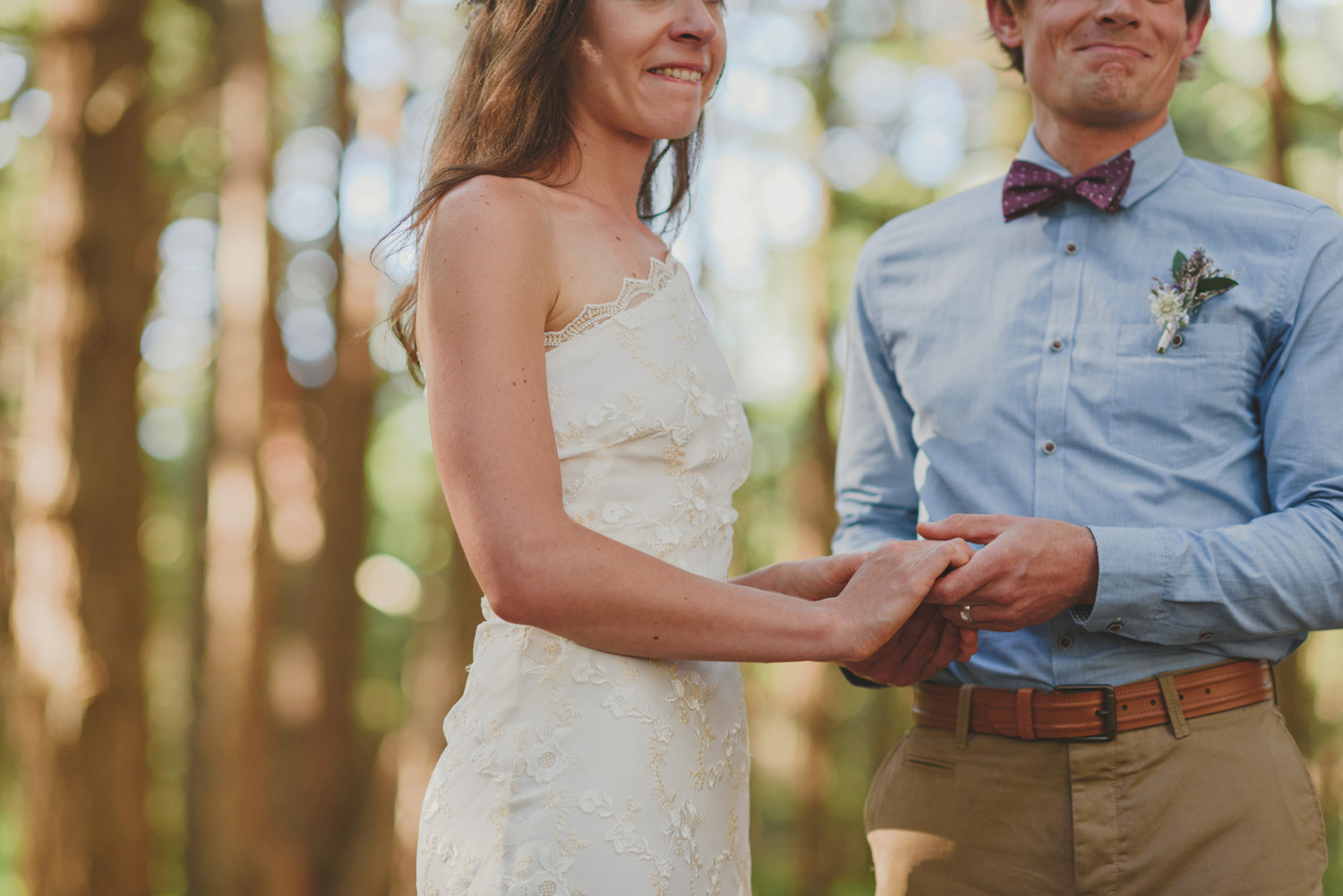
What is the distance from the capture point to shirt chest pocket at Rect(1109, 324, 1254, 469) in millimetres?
2494

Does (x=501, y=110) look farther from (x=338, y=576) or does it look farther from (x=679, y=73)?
(x=338, y=576)

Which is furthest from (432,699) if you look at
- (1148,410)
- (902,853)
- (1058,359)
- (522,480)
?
(522,480)

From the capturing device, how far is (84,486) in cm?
663

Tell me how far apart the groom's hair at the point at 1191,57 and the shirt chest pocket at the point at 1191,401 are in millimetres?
876

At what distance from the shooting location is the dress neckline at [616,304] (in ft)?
6.77

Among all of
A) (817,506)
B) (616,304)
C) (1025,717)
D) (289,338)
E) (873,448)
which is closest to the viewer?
(616,304)

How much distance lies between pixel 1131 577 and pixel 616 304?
1.20 meters

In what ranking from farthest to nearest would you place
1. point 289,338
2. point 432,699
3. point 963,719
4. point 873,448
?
point 289,338 < point 432,699 < point 873,448 < point 963,719

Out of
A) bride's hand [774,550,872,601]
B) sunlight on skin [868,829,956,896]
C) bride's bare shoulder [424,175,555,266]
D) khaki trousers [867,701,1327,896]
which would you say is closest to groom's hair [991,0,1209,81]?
bride's hand [774,550,872,601]

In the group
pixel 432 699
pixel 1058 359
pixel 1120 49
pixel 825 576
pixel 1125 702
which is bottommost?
pixel 432 699

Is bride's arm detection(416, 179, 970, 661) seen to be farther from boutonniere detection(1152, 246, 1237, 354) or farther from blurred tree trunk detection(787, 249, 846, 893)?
blurred tree trunk detection(787, 249, 846, 893)

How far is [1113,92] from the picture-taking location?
8.71ft

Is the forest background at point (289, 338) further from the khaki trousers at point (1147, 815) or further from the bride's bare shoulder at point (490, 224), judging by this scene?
the khaki trousers at point (1147, 815)

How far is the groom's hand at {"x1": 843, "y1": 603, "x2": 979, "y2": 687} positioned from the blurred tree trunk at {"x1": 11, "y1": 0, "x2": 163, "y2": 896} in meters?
5.61
